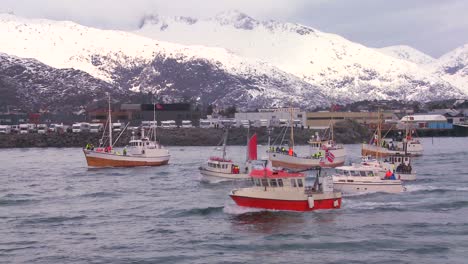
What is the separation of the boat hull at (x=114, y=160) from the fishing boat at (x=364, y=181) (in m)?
49.0

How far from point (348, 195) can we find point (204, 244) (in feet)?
82.4

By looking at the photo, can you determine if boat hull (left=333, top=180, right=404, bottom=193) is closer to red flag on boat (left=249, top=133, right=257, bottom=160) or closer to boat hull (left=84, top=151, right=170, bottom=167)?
red flag on boat (left=249, top=133, right=257, bottom=160)

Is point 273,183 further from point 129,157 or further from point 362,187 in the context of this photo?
point 129,157

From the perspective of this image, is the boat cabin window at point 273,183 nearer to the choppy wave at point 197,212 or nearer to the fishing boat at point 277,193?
the fishing boat at point 277,193

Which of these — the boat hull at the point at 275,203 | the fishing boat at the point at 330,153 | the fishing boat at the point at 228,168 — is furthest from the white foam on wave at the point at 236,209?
the fishing boat at the point at 330,153

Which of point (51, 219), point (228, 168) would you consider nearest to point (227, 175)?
point (228, 168)

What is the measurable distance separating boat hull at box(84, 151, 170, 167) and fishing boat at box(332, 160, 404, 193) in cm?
4902

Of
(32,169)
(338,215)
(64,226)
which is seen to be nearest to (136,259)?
(64,226)

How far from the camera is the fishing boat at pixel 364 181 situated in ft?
247

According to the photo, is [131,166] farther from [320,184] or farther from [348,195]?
[320,184]

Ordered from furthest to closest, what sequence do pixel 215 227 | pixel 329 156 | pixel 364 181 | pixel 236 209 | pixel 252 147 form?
pixel 329 156
pixel 252 147
pixel 364 181
pixel 236 209
pixel 215 227

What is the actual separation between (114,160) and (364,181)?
2094 inches

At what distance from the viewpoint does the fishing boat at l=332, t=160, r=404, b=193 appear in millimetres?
75312

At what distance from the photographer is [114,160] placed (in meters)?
119
